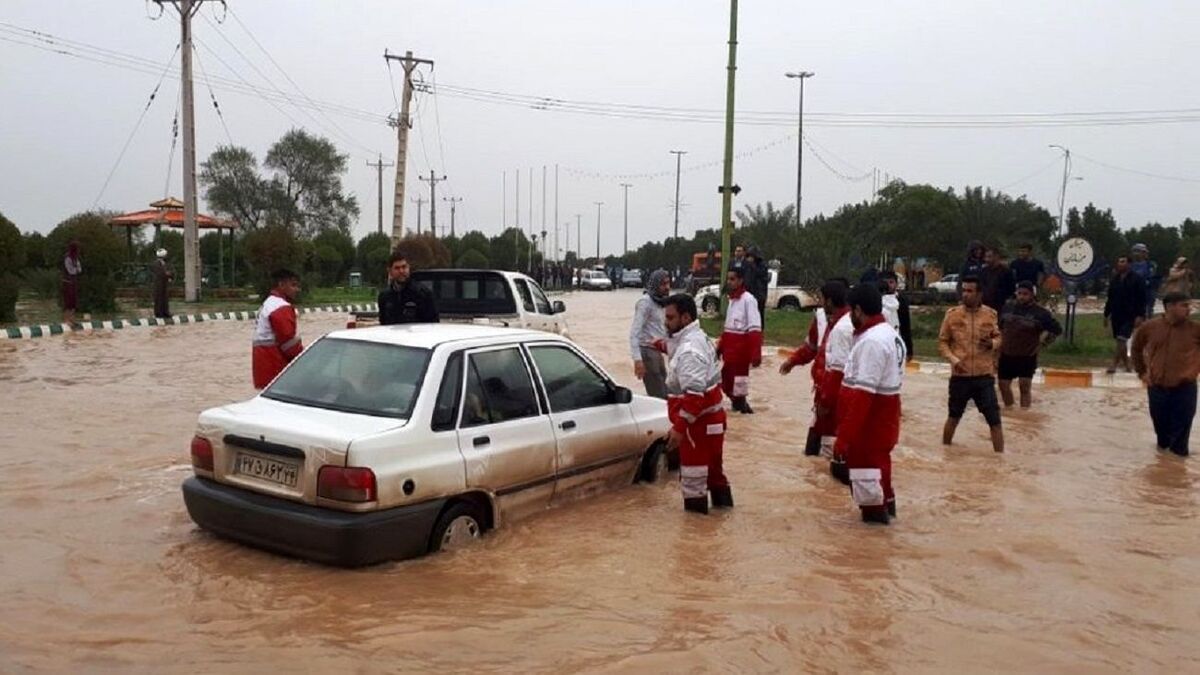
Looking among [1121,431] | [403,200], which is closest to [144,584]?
[1121,431]

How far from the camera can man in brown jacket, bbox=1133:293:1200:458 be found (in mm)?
9641

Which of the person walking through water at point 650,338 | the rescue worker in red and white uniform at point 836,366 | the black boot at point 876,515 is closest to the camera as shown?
the black boot at point 876,515

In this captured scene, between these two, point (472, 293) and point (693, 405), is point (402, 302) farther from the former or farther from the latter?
point (472, 293)

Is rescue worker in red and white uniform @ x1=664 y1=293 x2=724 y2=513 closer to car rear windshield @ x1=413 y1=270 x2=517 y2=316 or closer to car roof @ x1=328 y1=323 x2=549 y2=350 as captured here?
car roof @ x1=328 y1=323 x2=549 y2=350

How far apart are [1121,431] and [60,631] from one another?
10.8 m

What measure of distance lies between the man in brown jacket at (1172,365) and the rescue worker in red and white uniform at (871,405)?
4.39 m

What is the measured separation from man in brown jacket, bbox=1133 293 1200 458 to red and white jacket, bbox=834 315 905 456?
4.47 metres

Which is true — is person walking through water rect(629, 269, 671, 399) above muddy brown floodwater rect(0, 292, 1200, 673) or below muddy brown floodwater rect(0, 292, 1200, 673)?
above

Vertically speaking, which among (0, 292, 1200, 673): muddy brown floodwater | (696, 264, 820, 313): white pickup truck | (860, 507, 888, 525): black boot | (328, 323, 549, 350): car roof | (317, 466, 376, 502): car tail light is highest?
(328, 323, 549, 350): car roof

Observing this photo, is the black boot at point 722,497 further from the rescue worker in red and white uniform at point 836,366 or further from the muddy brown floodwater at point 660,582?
the rescue worker in red and white uniform at point 836,366

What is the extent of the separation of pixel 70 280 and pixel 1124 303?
70.9ft

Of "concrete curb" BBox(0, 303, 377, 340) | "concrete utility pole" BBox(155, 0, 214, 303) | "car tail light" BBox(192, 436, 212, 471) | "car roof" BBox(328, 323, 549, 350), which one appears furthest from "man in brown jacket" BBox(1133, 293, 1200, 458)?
"concrete utility pole" BBox(155, 0, 214, 303)

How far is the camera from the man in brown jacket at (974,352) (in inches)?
378

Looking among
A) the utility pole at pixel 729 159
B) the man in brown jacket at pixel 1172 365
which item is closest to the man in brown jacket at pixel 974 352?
the man in brown jacket at pixel 1172 365
